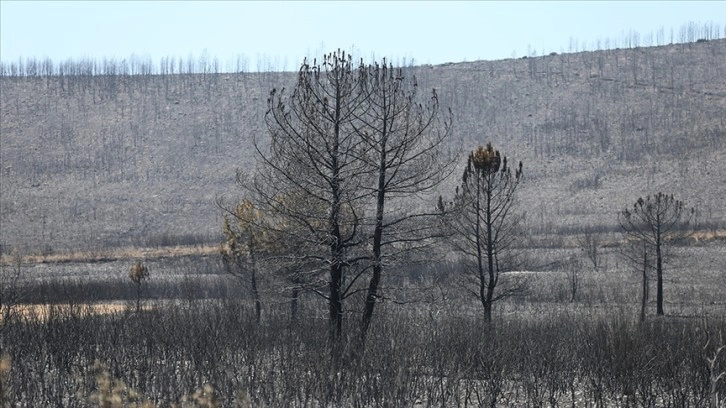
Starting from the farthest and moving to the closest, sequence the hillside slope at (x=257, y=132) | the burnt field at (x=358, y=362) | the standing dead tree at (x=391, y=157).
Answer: the hillside slope at (x=257, y=132), the standing dead tree at (x=391, y=157), the burnt field at (x=358, y=362)

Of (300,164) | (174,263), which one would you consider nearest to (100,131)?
(174,263)

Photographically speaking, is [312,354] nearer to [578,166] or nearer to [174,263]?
[174,263]

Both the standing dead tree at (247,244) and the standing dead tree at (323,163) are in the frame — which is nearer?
the standing dead tree at (323,163)

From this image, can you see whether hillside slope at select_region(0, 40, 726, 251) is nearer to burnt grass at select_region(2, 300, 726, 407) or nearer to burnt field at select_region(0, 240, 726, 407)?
burnt field at select_region(0, 240, 726, 407)

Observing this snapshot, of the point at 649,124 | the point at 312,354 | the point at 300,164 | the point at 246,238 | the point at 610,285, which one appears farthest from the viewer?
the point at 649,124

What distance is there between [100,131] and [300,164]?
102358mm

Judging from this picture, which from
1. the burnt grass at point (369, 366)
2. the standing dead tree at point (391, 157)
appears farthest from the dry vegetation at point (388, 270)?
the standing dead tree at point (391, 157)

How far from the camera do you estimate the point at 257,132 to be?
111875 millimetres

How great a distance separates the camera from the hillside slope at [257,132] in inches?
3383

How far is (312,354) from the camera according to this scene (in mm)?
15609

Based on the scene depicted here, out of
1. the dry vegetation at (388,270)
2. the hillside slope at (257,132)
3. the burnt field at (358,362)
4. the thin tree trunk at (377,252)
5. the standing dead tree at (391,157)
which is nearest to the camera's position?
the burnt field at (358,362)

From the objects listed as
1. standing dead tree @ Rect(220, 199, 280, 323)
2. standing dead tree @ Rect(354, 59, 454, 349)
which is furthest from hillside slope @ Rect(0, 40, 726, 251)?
standing dead tree @ Rect(354, 59, 454, 349)

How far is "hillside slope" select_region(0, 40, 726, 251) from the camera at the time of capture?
85938mm

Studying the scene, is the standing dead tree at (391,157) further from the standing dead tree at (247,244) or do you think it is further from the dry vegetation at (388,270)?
the standing dead tree at (247,244)
